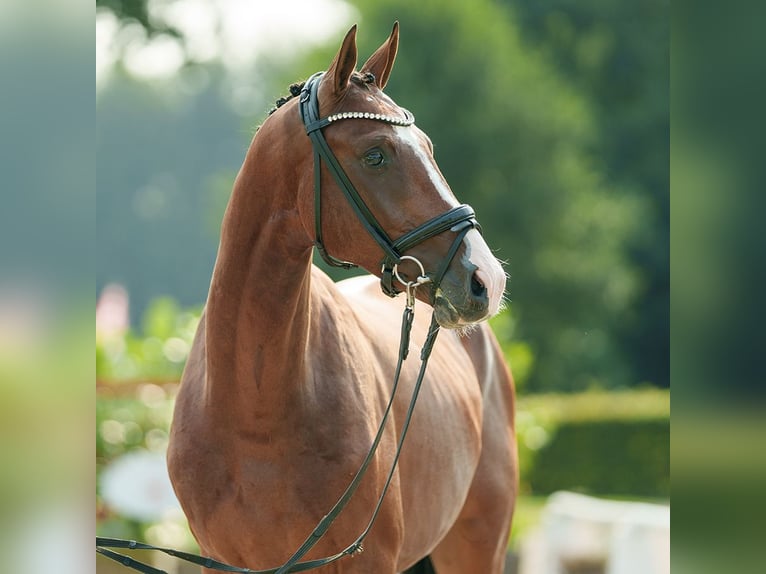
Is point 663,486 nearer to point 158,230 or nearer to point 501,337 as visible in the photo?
point 501,337

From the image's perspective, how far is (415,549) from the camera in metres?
3.50

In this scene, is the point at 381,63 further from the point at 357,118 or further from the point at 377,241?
the point at 377,241

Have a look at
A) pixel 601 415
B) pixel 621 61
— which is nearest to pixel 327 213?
pixel 601 415

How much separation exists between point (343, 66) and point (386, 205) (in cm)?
38

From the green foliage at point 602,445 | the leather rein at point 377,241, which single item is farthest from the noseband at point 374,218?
the green foliage at point 602,445

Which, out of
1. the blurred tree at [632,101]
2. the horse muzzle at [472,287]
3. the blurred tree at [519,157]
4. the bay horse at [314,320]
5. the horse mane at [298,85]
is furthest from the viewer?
the blurred tree at [632,101]

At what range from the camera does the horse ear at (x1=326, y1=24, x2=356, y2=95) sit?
2.55 meters

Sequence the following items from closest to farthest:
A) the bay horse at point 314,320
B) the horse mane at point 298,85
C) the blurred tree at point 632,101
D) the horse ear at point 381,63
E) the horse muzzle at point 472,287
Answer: the horse muzzle at point 472,287 → the bay horse at point 314,320 → the horse mane at point 298,85 → the horse ear at point 381,63 → the blurred tree at point 632,101

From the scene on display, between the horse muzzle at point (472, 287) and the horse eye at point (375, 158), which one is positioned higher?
the horse eye at point (375, 158)

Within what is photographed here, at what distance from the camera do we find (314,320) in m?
3.00

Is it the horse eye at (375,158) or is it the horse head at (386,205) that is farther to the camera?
the horse eye at (375,158)

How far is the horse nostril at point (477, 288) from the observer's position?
238 cm

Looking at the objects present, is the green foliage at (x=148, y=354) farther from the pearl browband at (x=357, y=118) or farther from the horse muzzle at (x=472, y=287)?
the horse muzzle at (x=472, y=287)
